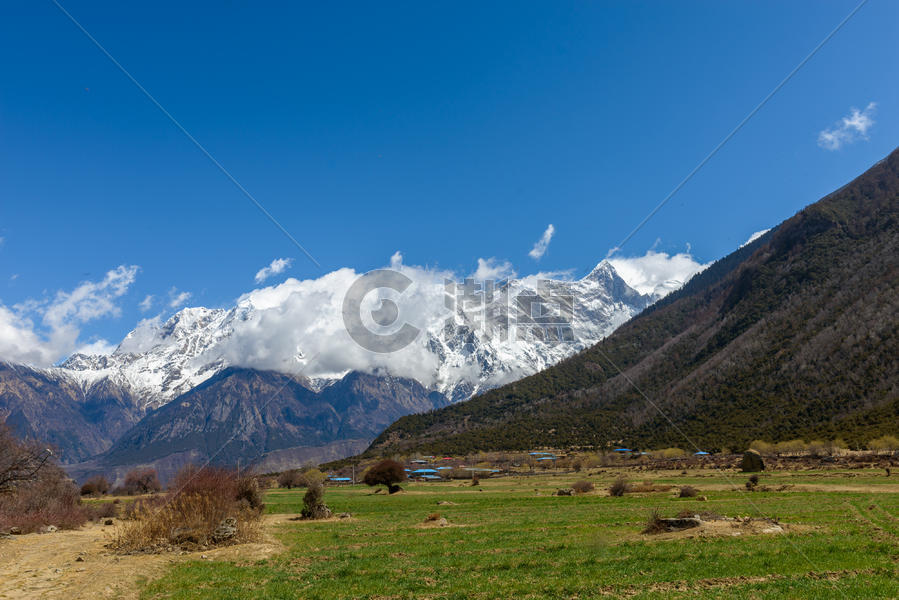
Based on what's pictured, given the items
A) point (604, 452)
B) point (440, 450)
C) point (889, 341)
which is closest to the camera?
point (889, 341)

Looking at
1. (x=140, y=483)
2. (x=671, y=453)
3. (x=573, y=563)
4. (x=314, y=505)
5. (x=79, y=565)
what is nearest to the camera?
(x=573, y=563)

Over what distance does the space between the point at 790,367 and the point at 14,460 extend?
5518 inches

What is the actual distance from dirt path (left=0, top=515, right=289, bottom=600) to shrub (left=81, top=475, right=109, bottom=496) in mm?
67186

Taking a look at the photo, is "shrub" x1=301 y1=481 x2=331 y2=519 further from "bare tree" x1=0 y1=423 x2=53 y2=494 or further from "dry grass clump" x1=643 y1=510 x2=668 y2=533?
"dry grass clump" x1=643 y1=510 x2=668 y2=533

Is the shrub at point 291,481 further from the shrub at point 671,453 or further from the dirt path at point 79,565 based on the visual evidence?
the dirt path at point 79,565

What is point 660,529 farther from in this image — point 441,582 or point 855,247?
point 855,247

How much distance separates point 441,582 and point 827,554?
11220 millimetres

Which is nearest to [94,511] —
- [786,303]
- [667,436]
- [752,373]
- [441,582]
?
[441,582]

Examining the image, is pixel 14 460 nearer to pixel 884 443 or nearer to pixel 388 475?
pixel 388 475

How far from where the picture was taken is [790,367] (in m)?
126

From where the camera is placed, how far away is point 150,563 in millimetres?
19047

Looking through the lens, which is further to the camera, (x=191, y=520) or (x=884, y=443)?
(x=884, y=443)

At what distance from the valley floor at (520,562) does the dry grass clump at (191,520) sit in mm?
1084

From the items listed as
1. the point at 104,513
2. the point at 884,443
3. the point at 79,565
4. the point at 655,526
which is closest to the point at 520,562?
the point at 655,526
